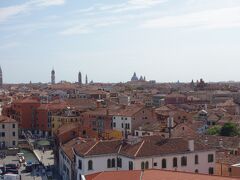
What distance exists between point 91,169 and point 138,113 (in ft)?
59.7

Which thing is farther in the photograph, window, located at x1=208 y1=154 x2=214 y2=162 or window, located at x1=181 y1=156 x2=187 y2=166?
window, located at x1=208 y1=154 x2=214 y2=162

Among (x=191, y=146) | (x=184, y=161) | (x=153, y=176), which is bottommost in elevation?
(x=184, y=161)

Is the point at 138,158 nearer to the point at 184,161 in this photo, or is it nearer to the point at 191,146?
the point at 184,161

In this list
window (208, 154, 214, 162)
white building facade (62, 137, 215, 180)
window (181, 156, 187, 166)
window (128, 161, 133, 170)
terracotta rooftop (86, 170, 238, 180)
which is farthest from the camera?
window (208, 154, 214, 162)

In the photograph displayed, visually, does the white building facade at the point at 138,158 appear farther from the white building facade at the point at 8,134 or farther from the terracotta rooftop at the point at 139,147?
the white building facade at the point at 8,134

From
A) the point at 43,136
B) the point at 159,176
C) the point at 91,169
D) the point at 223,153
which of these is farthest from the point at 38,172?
the point at 43,136

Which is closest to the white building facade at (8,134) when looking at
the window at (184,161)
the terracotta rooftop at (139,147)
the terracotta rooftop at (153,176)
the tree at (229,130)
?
the tree at (229,130)

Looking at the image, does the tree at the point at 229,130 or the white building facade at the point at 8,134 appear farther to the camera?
the white building facade at the point at 8,134

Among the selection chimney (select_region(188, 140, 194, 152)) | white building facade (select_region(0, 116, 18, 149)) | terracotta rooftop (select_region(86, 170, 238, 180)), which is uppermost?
terracotta rooftop (select_region(86, 170, 238, 180))

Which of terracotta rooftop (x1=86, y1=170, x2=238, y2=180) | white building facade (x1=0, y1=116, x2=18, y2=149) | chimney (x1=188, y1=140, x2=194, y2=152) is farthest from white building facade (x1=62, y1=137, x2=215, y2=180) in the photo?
white building facade (x1=0, y1=116, x2=18, y2=149)

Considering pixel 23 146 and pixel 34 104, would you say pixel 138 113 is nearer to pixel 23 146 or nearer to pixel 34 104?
pixel 23 146

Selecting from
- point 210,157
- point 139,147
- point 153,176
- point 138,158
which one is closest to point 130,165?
point 138,158

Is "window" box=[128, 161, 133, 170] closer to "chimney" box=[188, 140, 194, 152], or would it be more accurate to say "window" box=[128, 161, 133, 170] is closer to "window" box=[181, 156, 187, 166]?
"window" box=[181, 156, 187, 166]

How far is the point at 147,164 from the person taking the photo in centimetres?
2195
